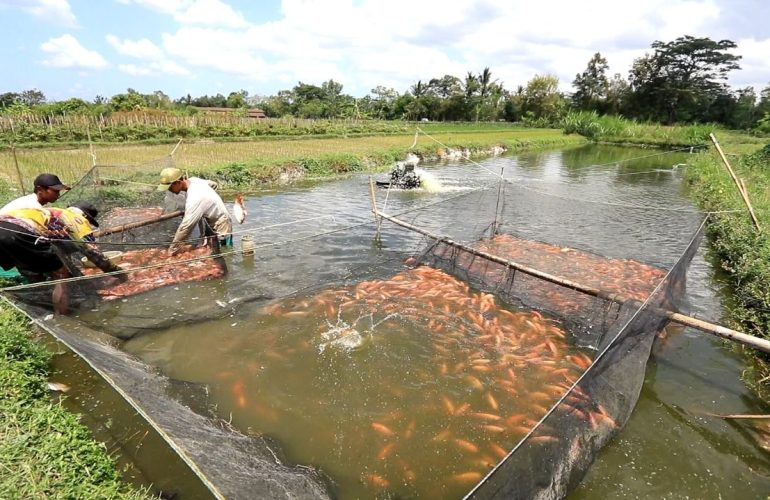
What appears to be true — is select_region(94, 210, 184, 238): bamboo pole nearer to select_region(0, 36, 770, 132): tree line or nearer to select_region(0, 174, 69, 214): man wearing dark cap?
select_region(0, 174, 69, 214): man wearing dark cap

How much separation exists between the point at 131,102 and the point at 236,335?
51639mm

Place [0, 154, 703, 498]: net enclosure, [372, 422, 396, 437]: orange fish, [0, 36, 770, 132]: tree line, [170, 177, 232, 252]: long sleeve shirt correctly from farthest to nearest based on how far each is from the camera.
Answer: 1. [0, 36, 770, 132]: tree line
2. [170, 177, 232, 252]: long sleeve shirt
3. [372, 422, 396, 437]: orange fish
4. [0, 154, 703, 498]: net enclosure

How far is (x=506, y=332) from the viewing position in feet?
20.8

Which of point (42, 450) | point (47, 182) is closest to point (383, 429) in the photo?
point (42, 450)

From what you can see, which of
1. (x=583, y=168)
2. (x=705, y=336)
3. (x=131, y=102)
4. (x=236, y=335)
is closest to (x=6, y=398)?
(x=236, y=335)

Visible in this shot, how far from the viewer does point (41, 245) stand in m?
5.50

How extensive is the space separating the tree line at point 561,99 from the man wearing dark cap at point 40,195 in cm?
4936

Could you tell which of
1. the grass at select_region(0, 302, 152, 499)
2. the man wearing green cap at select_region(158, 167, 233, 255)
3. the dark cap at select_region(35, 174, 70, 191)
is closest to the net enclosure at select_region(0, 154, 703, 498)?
the man wearing green cap at select_region(158, 167, 233, 255)

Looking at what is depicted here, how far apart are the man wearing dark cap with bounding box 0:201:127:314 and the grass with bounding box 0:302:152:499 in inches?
39.8

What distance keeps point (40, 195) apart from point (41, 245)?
879 millimetres

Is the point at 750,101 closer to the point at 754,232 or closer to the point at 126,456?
the point at 754,232

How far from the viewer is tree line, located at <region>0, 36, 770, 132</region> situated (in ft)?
187

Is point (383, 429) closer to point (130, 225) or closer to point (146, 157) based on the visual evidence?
point (130, 225)

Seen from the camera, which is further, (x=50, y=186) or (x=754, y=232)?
(x=754, y=232)
